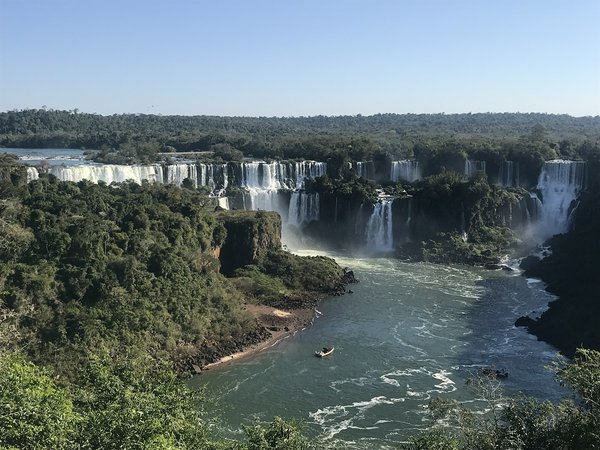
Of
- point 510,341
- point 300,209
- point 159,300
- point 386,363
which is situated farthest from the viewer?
point 300,209

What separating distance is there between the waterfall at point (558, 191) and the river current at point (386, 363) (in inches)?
668

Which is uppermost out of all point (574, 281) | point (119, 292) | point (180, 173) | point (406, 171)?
point (180, 173)

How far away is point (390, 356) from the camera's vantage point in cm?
3194

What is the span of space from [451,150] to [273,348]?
137 ft

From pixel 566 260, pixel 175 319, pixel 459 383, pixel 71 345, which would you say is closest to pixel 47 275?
pixel 71 345

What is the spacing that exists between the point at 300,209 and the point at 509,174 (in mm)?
22720

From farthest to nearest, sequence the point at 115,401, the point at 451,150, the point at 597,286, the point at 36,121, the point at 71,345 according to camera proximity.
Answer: the point at 36,121 < the point at 451,150 < the point at 597,286 < the point at 71,345 < the point at 115,401

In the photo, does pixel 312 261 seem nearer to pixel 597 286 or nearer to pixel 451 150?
pixel 597 286

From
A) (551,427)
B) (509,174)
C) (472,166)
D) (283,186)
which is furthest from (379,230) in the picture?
(551,427)

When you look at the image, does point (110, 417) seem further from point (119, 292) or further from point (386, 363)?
point (386, 363)

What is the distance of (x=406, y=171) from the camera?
69.2 meters

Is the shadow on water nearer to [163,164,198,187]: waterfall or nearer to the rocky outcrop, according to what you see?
the rocky outcrop

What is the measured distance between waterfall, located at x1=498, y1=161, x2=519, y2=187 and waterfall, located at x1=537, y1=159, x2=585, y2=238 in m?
2.51

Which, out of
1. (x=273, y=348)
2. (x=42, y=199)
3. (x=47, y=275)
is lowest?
(x=273, y=348)
